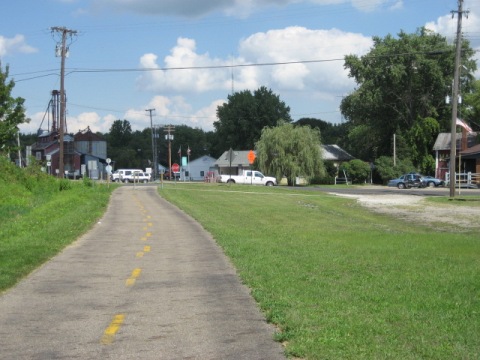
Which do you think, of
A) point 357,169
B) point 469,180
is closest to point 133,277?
point 469,180

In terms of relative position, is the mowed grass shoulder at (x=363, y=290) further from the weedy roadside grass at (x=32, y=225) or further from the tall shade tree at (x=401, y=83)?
the tall shade tree at (x=401, y=83)

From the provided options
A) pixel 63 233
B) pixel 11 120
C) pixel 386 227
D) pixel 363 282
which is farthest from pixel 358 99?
pixel 363 282

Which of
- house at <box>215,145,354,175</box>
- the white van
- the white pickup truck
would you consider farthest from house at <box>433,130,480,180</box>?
the white van

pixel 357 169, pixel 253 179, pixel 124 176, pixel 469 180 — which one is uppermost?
pixel 357 169

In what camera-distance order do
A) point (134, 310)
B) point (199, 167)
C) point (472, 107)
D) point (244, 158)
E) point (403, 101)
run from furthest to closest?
point (199, 167)
point (244, 158)
point (403, 101)
point (472, 107)
point (134, 310)

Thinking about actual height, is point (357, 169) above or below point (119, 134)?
below

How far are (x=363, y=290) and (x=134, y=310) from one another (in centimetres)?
336

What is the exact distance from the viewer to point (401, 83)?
3241 inches

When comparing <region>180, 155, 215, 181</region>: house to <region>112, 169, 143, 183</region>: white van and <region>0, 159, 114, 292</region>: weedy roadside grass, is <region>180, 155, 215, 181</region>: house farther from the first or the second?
<region>0, 159, 114, 292</region>: weedy roadside grass

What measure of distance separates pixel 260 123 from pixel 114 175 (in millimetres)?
39385

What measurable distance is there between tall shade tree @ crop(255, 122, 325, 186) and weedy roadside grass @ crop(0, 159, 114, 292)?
34.1 meters

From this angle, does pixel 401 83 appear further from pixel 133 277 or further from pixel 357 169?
pixel 133 277

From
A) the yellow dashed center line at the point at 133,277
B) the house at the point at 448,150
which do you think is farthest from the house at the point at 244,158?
the yellow dashed center line at the point at 133,277

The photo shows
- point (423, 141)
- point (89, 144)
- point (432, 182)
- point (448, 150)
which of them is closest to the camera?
point (432, 182)
